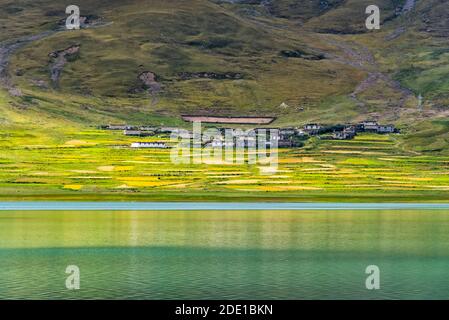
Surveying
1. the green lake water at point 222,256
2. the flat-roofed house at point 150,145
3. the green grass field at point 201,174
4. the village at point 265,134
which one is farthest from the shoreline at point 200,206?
the village at point 265,134

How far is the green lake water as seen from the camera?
4466 centimetres

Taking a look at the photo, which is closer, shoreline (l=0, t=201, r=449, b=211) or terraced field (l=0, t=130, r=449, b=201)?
shoreline (l=0, t=201, r=449, b=211)

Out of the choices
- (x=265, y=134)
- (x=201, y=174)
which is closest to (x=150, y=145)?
(x=265, y=134)

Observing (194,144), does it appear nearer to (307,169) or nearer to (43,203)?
(307,169)

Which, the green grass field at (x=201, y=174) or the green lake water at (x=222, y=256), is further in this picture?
the green grass field at (x=201, y=174)

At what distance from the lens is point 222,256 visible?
2265 inches

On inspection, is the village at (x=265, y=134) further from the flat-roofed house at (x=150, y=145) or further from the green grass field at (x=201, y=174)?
the green grass field at (x=201, y=174)

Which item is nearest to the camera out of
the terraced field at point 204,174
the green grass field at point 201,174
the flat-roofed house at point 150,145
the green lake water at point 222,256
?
the green lake water at point 222,256

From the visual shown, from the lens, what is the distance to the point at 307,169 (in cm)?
15238

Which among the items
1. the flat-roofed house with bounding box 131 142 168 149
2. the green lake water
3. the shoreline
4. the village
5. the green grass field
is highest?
the village

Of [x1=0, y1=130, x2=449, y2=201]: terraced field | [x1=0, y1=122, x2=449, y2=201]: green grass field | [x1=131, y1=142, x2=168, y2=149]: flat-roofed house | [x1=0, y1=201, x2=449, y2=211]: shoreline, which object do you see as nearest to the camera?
[x1=0, y1=201, x2=449, y2=211]: shoreline

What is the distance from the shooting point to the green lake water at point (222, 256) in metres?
44.7

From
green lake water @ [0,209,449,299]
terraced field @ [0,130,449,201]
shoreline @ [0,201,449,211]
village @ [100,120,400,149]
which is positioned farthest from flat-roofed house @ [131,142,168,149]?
green lake water @ [0,209,449,299]

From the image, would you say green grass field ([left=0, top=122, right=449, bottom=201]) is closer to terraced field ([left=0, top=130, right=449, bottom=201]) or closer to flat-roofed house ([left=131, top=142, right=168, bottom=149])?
terraced field ([left=0, top=130, right=449, bottom=201])
